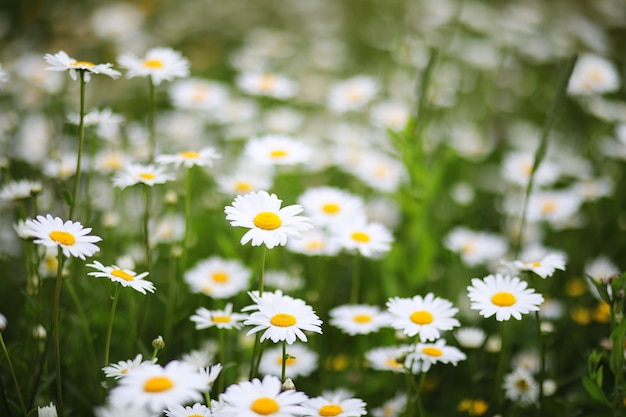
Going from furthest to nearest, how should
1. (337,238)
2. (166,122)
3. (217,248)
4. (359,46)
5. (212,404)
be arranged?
(359,46)
(166,122)
(217,248)
(337,238)
(212,404)

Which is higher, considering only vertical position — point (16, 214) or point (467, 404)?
point (16, 214)

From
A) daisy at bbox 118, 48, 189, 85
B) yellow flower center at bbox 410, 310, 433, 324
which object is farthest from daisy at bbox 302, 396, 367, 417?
daisy at bbox 118, 48, 189, 85

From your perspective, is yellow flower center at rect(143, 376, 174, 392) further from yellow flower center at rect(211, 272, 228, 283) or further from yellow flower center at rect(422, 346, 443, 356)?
yellow flower center at rect(211, 272, 228, 283)

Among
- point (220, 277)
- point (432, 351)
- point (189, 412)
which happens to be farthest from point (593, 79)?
point (189, 412)

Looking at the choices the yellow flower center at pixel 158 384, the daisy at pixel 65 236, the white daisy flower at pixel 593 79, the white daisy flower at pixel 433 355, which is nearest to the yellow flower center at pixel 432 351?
the white daisy flower at pixel 433 355

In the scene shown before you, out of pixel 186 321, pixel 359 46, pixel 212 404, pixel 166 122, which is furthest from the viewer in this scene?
pixel 359 46

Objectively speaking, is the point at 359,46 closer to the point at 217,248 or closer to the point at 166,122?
the point at 166,122

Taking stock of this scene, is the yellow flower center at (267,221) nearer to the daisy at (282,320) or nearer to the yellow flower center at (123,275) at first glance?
the daisy at (282,320)

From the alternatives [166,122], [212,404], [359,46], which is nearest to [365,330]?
[212,404]

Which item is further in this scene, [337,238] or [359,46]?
[359,46]
